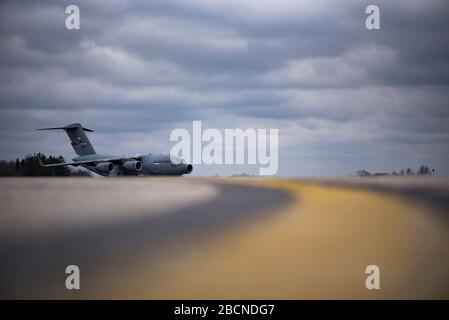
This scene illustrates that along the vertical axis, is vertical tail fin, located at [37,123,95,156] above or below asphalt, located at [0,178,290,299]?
above

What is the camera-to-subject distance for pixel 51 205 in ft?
69.6

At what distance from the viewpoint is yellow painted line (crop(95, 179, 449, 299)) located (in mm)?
11594

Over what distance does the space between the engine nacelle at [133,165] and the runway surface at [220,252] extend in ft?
185

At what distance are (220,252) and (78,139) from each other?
80406mm

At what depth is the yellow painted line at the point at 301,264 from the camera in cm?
1159

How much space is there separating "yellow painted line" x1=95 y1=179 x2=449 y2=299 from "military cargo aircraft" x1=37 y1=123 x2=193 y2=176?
187 ft

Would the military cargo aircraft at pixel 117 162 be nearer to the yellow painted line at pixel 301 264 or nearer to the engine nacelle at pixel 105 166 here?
the engine nacelle at pixel 105 166

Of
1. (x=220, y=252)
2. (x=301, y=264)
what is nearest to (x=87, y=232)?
(x=220, y=252)

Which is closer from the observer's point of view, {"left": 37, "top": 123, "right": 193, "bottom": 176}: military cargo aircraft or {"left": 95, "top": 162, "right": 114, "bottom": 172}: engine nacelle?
{"left": 37, "top": 123, "right": 193, "bottom": 176}: military cargo aircraft

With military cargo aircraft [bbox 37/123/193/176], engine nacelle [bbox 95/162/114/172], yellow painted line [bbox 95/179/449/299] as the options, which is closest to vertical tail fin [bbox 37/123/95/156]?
military cargo aircraft [bbox 37/123/193/176]

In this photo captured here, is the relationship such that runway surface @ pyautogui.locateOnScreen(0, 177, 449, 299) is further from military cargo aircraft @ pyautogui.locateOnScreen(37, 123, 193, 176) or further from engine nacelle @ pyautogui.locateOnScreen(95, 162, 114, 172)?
engine nacelle @ pyautogui.locateOnScreen(95, 162, 114, 172)

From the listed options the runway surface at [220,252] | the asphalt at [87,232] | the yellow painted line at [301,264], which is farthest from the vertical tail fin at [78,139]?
the yellow painted line at [301,264]

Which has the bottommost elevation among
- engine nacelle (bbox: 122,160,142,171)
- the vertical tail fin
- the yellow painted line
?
the yellow painted line
